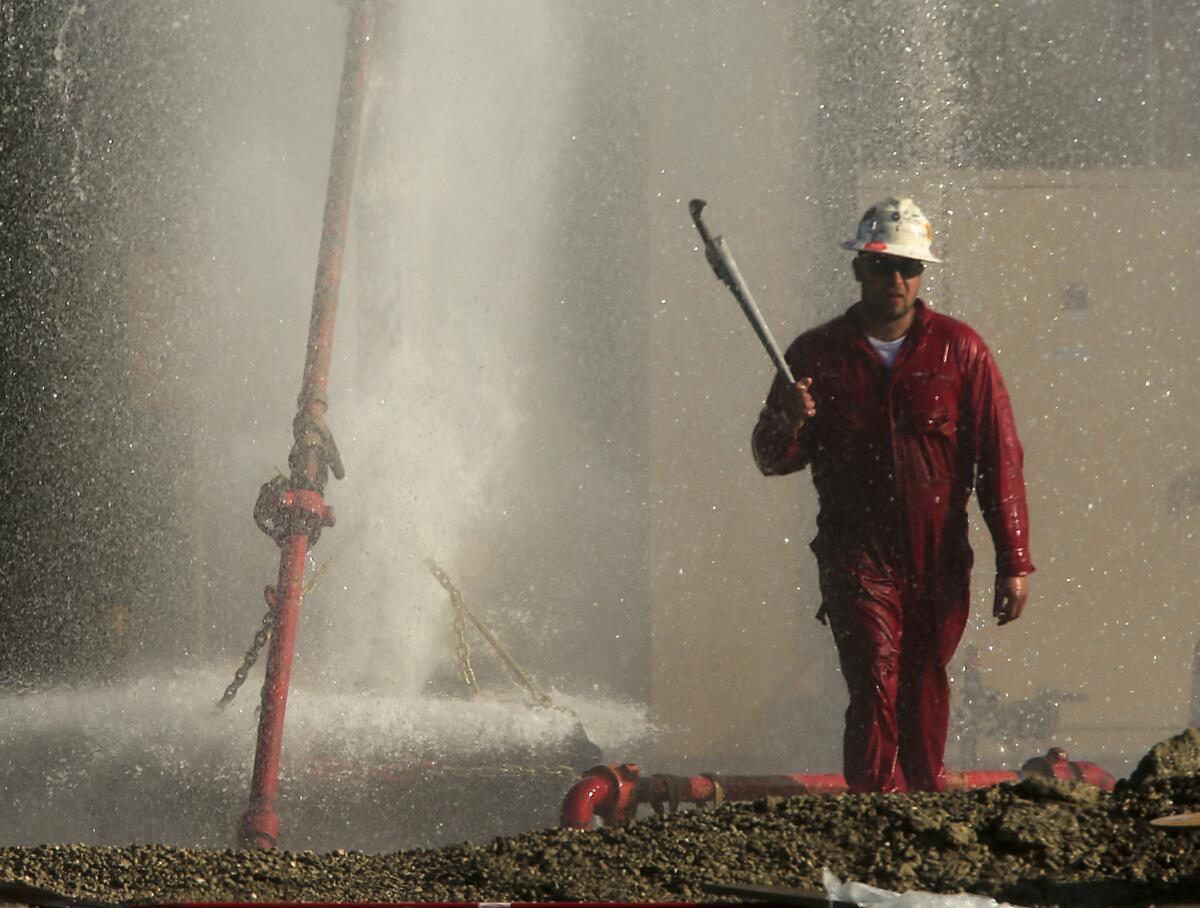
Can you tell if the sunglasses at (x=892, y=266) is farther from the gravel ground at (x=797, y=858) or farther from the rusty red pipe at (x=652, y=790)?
the gravel ground at (x=797, y=858)

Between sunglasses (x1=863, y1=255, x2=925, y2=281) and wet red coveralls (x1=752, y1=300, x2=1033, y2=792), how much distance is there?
12cm

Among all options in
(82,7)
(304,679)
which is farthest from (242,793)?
(82,7)

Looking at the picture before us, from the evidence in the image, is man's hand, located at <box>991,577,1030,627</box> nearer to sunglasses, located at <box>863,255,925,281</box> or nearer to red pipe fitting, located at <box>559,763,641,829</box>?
sunglasses, located at <box>863,255,925,281</box>

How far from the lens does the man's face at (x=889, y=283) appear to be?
562 centimetres

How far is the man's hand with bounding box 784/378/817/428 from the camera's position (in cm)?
558

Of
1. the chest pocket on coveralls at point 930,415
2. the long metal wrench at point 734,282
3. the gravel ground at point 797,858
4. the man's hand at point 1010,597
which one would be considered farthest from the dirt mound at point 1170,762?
the long metal wrench at point 734,282

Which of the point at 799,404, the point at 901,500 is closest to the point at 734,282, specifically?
the point at 799,404

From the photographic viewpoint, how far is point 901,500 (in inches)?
224

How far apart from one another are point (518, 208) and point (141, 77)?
2.30 m

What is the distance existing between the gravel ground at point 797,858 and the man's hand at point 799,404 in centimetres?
137

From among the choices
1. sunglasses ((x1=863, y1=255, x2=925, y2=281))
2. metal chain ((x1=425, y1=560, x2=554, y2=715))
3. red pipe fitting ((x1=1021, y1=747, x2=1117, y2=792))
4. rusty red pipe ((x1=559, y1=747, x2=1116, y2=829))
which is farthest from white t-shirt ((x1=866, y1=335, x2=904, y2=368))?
metal chain ((x1=425, y1=560, x2=554, y2=715))

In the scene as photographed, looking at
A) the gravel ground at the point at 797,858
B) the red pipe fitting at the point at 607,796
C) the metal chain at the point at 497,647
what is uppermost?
the metal chain at the point at 497,647

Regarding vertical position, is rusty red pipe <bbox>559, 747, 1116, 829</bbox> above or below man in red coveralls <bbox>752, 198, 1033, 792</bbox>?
below

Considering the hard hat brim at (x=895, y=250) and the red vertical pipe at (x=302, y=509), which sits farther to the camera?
the red vertical pipe at (x=302, y=509)
